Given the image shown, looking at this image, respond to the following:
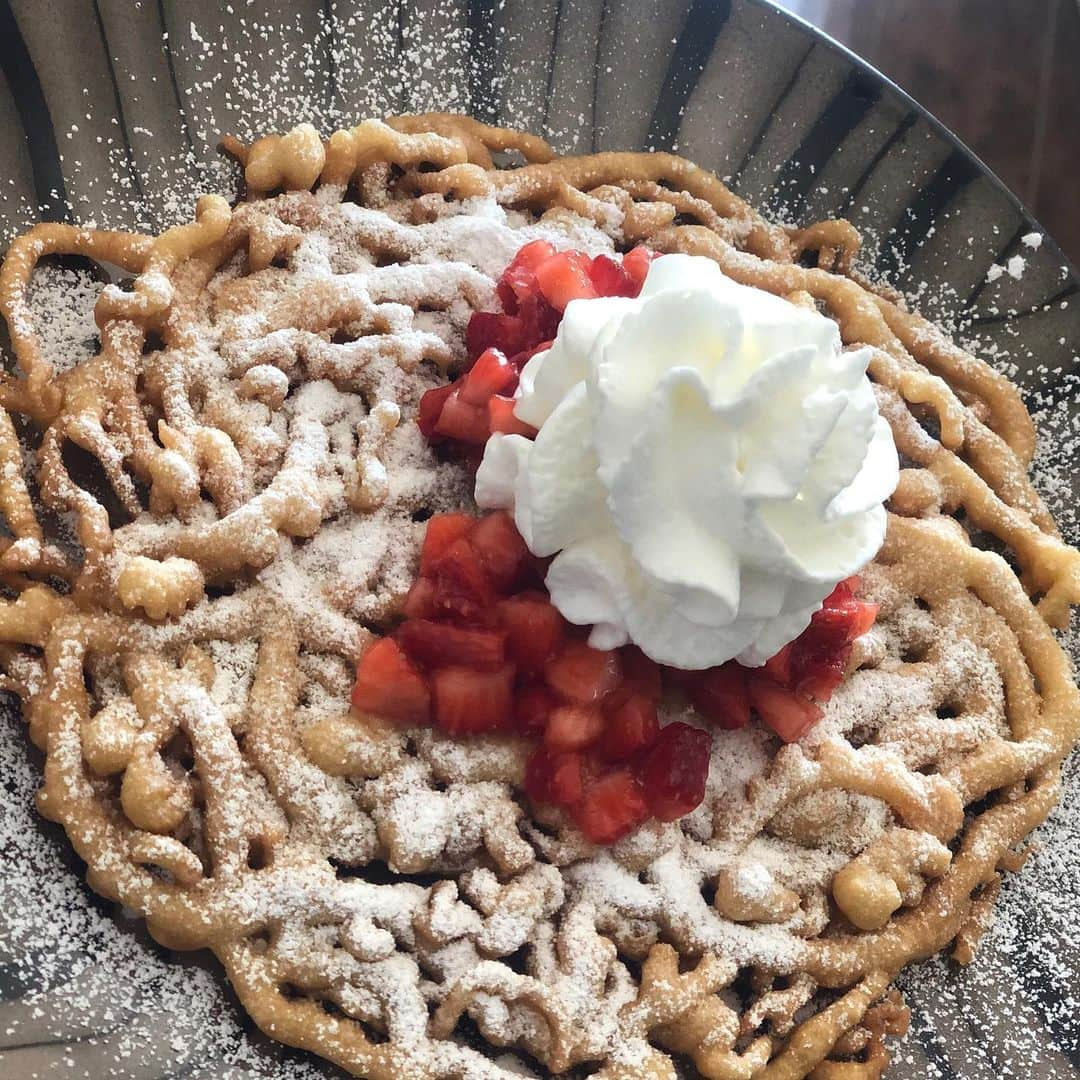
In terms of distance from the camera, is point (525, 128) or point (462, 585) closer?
point (462, 585)

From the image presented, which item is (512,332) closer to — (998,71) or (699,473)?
(699,473)

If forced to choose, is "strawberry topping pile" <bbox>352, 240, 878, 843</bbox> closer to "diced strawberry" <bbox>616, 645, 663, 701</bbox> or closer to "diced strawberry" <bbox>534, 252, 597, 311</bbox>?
"diced strawberry" <bbox>616, 645, 663, 701</bbox>

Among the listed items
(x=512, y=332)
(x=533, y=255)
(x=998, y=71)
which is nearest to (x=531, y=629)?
(x=512, y=332)

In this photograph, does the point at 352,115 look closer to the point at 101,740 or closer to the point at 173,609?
the point at 173,609

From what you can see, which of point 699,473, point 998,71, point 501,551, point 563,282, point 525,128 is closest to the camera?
point 699,473

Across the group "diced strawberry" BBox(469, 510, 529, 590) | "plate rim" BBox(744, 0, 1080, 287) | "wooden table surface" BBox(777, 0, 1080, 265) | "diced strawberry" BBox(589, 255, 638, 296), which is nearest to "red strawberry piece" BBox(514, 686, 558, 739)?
"diced strawberry" BBox(469, 510, 529, 590)

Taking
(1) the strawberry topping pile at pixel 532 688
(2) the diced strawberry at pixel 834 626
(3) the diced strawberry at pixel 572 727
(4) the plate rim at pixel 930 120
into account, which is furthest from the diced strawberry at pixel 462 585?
(4) the plate rim at pixel 930 120
